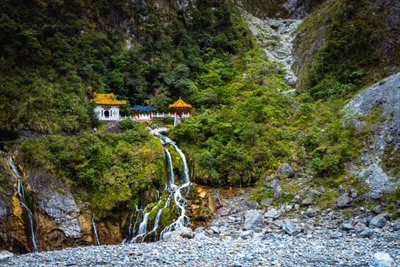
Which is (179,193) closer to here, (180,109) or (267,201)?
(267,201)

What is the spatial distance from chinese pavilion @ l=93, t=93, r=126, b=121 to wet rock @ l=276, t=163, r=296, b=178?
14.6 metres

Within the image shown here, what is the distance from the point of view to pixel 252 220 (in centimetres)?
2234

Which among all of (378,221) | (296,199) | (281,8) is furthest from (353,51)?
(281,8)

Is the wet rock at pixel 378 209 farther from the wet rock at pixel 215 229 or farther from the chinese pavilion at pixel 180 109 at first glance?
the chinese pavilion at pixel 180 109

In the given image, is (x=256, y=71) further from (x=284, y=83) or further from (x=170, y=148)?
(x=170, y=148)

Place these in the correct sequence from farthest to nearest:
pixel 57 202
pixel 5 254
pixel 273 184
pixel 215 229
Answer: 1. pixel 273 184
2. pixel 215 229
3. pixel 57 202
4. pixel 5 254

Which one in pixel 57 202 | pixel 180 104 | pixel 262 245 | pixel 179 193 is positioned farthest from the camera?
pixel 180 104

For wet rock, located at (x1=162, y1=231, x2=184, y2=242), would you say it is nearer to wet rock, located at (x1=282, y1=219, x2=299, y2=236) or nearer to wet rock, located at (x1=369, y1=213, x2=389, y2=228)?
wet rock, located at (x1=282, y1=219, x2=299, y2=236)

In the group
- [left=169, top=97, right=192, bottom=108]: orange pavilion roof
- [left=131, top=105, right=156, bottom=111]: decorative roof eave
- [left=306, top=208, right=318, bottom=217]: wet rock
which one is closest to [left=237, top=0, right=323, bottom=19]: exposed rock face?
[left=169, top=97, right=192, bottom=108]: orange pavilion roof

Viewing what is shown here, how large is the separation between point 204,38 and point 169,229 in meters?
30.2

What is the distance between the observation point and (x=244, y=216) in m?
23.4

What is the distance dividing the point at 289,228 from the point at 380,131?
11.1 m

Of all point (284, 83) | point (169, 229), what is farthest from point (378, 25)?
point (169, 229)

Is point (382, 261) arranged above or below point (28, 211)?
below
